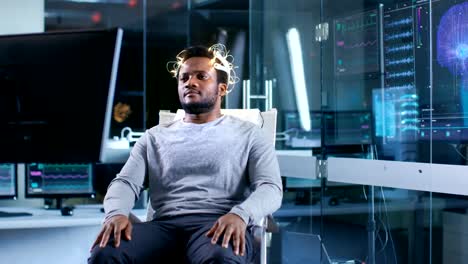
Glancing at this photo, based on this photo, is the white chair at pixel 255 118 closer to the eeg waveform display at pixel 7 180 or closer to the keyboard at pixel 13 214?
the keyboard at pixel 13 214

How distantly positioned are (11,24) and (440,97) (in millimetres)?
2364

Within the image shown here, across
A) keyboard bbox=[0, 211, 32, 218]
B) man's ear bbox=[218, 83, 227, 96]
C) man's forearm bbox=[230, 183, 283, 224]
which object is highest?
man's ear bbox=[218, 83, 227, 96]

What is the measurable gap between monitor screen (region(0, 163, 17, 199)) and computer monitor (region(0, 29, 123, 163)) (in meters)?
0.53

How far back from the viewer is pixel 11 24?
11.2 feet

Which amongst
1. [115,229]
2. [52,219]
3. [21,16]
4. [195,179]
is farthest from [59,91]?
[21,16]

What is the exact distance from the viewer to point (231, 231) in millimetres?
1841

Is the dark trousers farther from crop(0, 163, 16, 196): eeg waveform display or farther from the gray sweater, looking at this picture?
crop(0, 163, 16, 196): eeg waveform display

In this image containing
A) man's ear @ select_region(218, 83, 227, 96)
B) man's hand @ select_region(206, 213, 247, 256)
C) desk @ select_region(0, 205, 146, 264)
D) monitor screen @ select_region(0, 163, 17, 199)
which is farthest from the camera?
monitor screen @ select_region(0, 163, 17, 199)

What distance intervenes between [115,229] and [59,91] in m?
0.84

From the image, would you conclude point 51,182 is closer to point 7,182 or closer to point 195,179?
point 7,182

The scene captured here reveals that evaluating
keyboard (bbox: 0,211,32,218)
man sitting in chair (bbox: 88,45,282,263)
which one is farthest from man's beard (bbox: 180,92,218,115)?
keyboard (bbox: 0,211,32,218)

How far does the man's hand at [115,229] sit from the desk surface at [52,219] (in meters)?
0.74

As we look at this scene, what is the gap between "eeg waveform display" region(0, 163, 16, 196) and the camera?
3057 mm

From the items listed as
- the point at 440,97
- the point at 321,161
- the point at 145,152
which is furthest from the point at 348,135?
the point at 145,152
